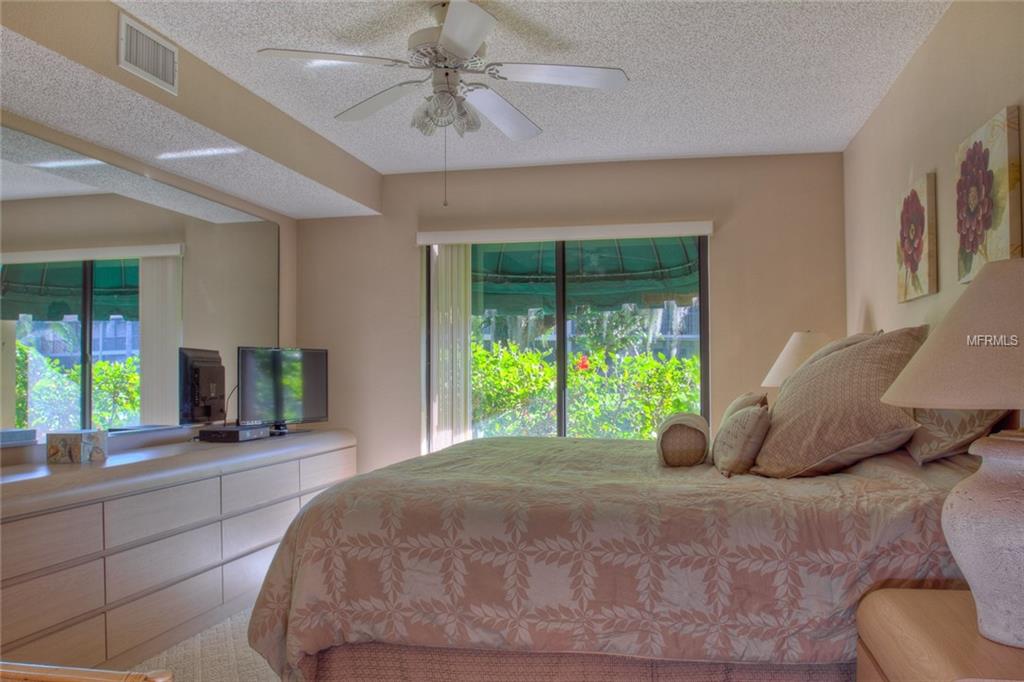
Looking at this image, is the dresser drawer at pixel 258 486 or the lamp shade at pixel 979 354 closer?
the lamp shade at pixel 979 354

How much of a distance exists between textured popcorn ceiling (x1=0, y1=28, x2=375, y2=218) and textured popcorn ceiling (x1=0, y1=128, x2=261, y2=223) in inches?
3.8

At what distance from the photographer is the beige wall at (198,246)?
2891 millimetres

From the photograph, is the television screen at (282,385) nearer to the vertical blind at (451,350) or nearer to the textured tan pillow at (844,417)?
the vertical blind at (451,350)

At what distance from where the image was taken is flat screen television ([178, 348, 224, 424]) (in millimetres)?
3643

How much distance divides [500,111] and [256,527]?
92.1 inches

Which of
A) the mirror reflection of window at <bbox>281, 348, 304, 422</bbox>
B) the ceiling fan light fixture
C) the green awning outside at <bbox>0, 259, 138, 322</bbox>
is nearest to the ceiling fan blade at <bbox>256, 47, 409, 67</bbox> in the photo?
the ceiling fan light fixture

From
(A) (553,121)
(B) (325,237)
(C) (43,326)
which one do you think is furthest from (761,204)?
(C) (43,326)

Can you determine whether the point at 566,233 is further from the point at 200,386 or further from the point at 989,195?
the point at 989,195

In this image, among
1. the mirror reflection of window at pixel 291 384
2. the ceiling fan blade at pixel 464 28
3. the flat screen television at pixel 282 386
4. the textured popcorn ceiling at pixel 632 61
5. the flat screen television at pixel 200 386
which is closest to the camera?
the ceiling fan blade at pixel 464 28

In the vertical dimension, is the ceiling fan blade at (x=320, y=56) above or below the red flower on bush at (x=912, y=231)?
Answer: above

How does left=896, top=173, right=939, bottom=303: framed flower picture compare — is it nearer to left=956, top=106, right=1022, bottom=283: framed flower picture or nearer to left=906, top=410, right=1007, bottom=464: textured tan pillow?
left=956, top=106, right=1022, bottom=283: framed flower picture

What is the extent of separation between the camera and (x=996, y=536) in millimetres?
1196

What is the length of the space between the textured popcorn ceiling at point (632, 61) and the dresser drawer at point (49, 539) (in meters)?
1.84

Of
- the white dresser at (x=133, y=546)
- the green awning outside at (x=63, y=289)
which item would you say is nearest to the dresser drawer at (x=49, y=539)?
the white dresser at (x=133, y=546)
